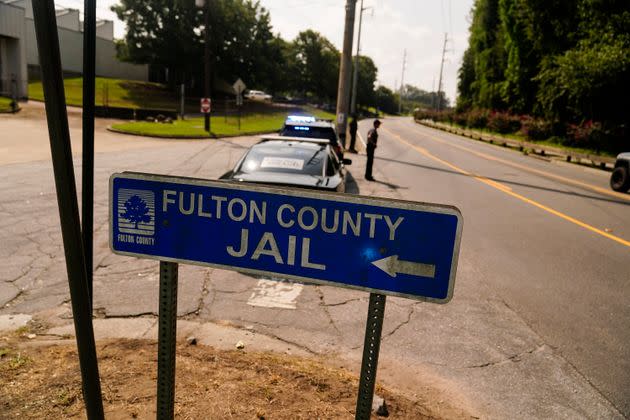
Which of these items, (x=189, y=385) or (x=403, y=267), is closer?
(x=403, y=267)

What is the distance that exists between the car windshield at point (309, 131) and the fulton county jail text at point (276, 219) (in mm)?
10844

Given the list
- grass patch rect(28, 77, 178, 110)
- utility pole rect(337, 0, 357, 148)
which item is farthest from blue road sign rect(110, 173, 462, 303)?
grass patch rect(28, 77, 178, 110)

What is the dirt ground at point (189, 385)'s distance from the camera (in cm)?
303

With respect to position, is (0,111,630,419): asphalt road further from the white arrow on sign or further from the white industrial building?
the white industrial building

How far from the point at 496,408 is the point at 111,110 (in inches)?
1229

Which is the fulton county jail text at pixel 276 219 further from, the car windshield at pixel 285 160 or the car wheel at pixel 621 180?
the car wheel at pixel 621 180

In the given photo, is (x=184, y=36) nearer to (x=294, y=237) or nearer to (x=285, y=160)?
(x=285, y=160)

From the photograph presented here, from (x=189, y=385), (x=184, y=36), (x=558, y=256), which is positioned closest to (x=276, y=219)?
(x=189, y=385)

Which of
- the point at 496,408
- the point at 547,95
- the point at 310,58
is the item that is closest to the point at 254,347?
the point at 496,408

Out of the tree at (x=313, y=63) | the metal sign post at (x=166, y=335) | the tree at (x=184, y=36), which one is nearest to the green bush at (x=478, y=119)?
the tree at (x=184, y=36)

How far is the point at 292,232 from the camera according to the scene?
1875mm

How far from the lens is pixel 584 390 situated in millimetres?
3785

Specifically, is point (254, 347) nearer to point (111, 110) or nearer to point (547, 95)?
point (111, 110)

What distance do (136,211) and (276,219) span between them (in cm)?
61
